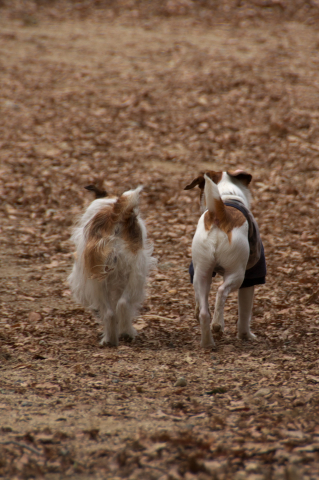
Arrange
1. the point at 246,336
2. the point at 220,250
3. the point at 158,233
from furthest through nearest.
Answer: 1. the point at 158,233
2. the point at 246,336
3. the point at 220,250

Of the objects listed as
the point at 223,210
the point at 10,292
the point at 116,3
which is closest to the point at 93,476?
the point at 223,210

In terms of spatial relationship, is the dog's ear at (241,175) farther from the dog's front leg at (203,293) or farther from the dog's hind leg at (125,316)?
the dog's hind leg at (125,316)

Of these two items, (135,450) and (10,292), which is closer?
(135,450)

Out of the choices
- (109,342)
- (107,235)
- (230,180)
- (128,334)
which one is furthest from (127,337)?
(230,180)

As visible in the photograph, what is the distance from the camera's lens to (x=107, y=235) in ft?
14.2

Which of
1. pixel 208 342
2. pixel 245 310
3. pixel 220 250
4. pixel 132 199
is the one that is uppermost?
pixel 132 199

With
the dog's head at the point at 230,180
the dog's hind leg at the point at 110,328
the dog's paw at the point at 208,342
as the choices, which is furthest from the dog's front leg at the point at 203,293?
the dog's head at the point at 230,180

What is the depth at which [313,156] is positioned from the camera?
912 centimetres

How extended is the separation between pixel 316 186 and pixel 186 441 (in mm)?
6349

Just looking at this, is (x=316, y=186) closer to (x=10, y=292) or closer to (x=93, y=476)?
(x=10, y=292)

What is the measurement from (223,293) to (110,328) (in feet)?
3.61

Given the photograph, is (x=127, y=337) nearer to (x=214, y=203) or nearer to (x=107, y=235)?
(x=107, y=235)

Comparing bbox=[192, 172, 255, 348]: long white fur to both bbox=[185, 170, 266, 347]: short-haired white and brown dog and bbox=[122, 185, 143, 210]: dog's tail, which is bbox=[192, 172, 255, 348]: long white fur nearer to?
bbox=[185, 170, 266, 347]: short-haired white and brown dog

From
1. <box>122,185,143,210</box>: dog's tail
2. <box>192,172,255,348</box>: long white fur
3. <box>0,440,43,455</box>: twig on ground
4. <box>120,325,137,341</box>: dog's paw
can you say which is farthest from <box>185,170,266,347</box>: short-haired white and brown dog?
<box>0,440,43,455</box>: twig on ground
